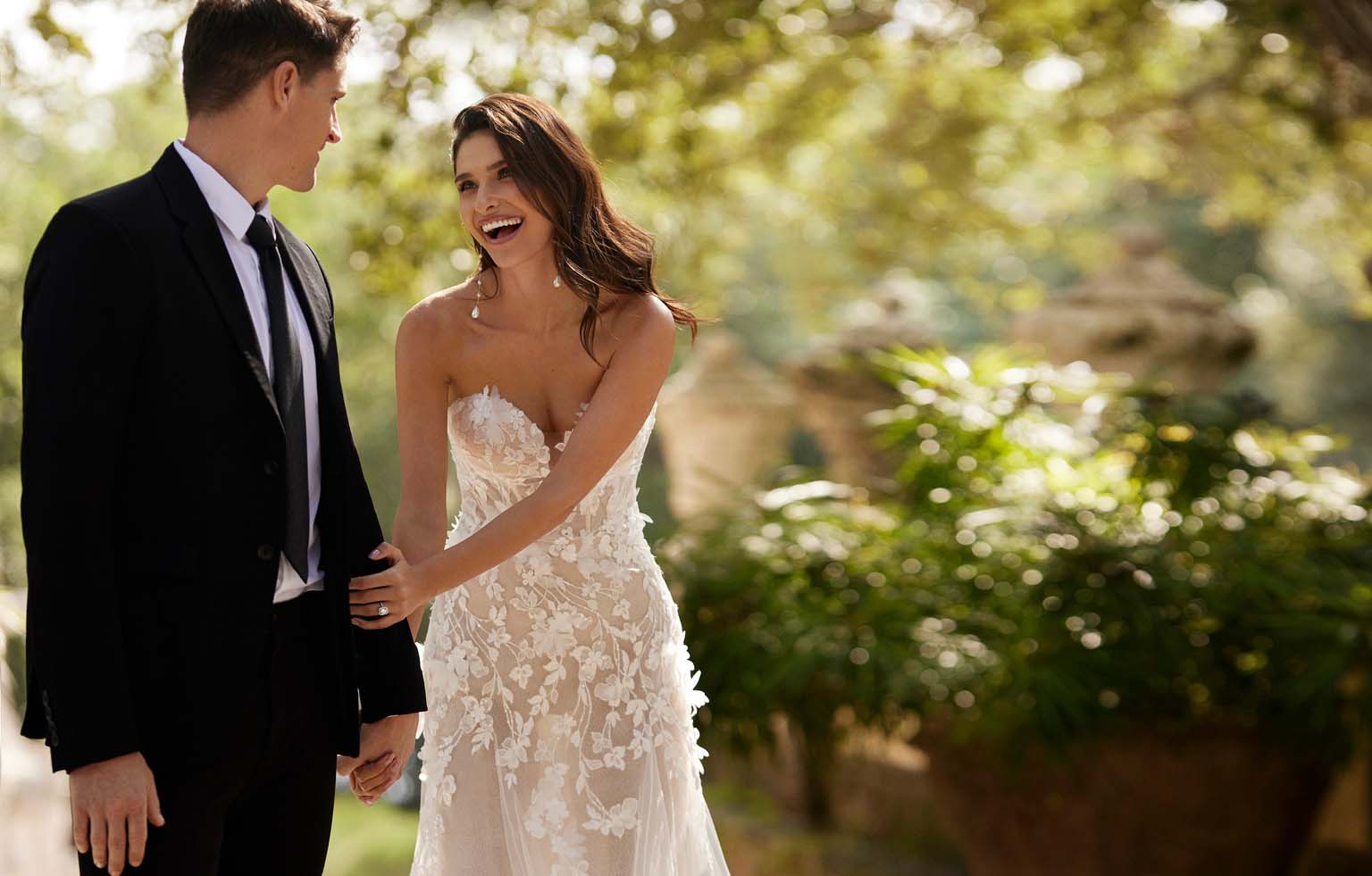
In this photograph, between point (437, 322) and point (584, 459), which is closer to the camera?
point (584, 459)

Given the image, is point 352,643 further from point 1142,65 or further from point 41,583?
point 1142,65

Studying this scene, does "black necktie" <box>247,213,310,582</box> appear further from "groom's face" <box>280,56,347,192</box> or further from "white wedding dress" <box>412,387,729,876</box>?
"white wedding dress" <box>412,387,729,876</box>

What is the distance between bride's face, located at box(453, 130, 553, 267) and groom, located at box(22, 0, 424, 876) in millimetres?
473

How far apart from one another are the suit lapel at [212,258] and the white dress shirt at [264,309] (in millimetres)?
18

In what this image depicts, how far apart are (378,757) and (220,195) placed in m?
0.90

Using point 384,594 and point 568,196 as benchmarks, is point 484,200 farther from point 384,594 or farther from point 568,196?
point 384,594

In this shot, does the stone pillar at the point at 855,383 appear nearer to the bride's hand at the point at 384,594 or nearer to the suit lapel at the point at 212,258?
the bride's hand at the point at 384,594

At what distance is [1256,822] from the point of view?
4.84 m

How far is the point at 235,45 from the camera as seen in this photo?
1.93m

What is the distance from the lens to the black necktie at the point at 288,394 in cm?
199

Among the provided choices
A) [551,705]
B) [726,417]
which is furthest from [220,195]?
[726,417]

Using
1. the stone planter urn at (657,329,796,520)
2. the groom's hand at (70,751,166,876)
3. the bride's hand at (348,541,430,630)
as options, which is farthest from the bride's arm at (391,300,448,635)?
the stone planter urn at (657,329,796,520)

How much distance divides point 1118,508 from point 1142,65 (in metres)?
4.22

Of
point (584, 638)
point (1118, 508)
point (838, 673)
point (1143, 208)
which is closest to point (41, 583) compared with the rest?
point (584, 638)
